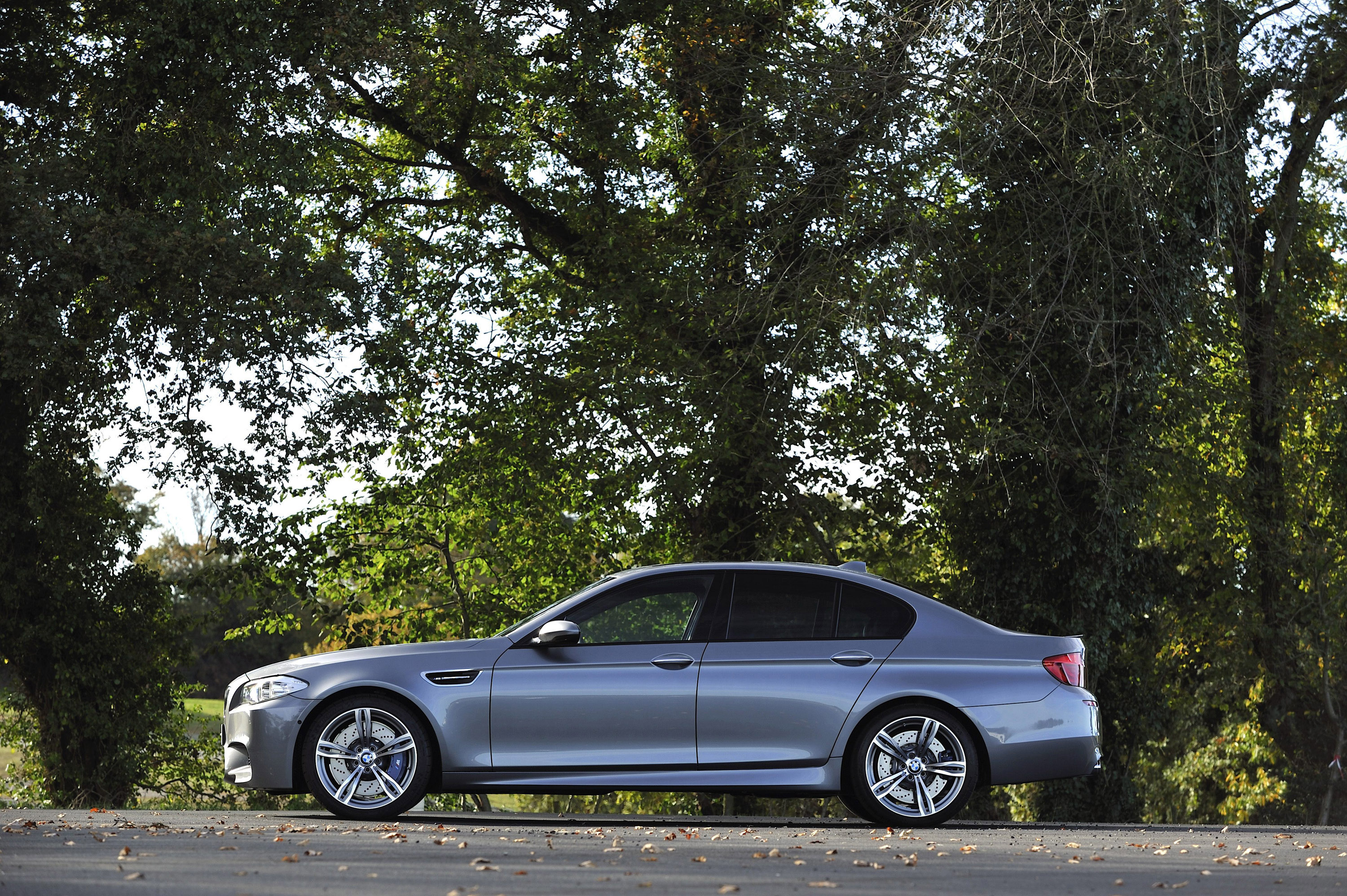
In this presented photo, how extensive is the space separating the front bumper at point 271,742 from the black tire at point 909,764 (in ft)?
11.2

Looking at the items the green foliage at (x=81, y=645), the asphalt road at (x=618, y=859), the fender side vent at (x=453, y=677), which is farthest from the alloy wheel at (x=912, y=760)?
the green foliage at (x=81, y=645)

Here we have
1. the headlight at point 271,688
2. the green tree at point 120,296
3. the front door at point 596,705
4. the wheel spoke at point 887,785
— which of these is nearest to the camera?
the front door at point 596,705

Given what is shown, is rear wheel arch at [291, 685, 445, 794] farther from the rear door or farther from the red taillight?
the red taillight

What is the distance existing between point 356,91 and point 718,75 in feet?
15.9

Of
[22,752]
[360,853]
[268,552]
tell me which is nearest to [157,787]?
[22,752]

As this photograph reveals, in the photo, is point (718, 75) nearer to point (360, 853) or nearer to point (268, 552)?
point (268, 552)

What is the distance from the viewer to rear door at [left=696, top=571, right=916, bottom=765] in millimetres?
8547

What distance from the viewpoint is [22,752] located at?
17.8 m

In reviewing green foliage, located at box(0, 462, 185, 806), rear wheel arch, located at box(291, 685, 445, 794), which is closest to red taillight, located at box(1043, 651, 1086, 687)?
rear wheel arch, located at box(291, 685, 445, 794)

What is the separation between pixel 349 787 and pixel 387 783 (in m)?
0.24

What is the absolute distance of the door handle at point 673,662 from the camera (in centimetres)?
859

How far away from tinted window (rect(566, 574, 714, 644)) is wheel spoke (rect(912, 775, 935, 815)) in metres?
1.72

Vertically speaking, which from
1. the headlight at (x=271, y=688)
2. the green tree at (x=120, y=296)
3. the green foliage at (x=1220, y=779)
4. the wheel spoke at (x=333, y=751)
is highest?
the green tree at (x=120, y=296)

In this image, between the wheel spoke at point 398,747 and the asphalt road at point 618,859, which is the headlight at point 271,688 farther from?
the asphalt road at point 618,859
